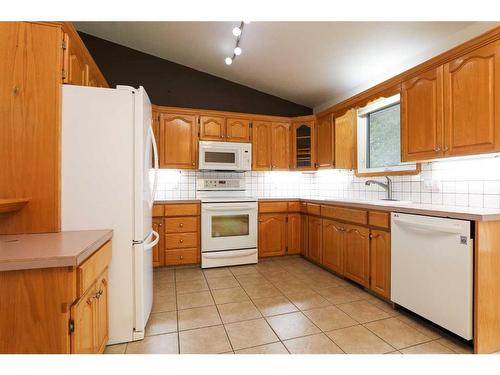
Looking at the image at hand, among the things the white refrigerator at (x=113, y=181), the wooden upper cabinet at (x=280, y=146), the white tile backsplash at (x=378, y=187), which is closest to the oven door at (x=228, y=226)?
the white tile backsplash at (x=378, y=187)

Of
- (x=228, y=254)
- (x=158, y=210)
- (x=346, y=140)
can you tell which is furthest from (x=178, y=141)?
(x=346, y=140)

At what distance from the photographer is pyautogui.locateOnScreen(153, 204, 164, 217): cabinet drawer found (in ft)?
10.2

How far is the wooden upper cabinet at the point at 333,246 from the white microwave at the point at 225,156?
1399 mm

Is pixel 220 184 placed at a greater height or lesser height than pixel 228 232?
greater

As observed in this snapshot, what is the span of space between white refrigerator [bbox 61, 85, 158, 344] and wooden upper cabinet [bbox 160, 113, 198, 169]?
1.71 metres

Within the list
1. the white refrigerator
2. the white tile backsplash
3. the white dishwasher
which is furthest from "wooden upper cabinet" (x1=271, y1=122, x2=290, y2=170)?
the white refrigerator

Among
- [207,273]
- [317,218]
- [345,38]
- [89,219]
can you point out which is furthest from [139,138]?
[317,218]

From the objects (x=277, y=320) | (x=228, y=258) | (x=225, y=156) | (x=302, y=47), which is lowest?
(x=277, y=320)

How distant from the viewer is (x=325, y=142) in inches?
143

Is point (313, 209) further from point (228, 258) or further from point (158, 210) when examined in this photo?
point (158, 210)

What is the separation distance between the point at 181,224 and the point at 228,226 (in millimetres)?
607

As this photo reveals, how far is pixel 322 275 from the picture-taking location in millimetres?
2982

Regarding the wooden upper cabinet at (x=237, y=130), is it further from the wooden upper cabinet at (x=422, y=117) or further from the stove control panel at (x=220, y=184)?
the wooden upper cabinet at (x=422, y=117)

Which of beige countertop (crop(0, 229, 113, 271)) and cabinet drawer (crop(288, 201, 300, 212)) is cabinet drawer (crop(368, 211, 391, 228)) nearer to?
cabinet drawer (crop(288, 201, 300, 212))
